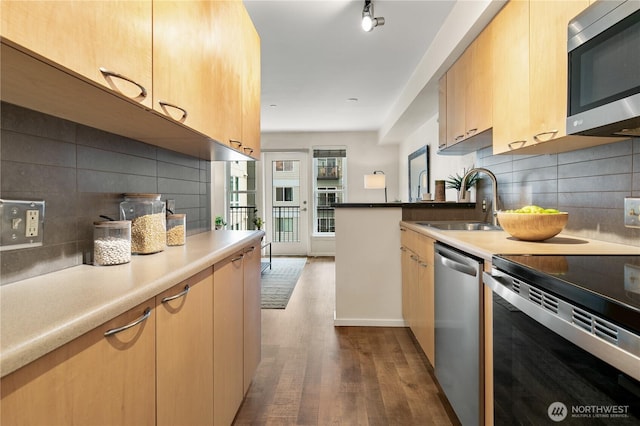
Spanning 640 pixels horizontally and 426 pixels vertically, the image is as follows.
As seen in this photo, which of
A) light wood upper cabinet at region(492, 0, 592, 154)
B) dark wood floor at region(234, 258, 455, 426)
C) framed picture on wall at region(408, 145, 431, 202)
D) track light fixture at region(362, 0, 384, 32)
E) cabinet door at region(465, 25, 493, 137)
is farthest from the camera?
framed picture on wall at region(408, 145, 431, 202)

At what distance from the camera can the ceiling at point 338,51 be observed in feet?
8.20

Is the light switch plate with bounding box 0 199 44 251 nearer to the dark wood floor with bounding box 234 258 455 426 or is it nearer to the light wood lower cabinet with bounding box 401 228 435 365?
the dark wood floor with bounding box 234 258 455 426

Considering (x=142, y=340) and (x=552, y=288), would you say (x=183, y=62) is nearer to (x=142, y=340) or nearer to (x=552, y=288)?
(x=142, y=340)

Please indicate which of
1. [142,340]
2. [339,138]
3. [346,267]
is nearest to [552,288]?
[142,340]

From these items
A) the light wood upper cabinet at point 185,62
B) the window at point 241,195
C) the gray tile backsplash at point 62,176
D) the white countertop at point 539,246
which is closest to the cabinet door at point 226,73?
the light wood upper cabinet at point 185,62

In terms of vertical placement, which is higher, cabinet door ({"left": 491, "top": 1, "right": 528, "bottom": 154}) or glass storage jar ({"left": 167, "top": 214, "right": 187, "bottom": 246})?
cabinet door ({"left": 491, "top": 1, "right": 528, "bottom": 154})

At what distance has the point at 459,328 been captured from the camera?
157 cm

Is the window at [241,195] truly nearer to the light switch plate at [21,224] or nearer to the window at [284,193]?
the window at [284,193]

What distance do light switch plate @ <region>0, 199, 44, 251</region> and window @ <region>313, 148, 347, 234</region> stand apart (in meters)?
6.05

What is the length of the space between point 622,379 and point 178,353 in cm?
108

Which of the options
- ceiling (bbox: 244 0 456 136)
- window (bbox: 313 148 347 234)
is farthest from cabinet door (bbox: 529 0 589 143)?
window (bbox: 313 148 347 234)

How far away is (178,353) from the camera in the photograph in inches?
40.4

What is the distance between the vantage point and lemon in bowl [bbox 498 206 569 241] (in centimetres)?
150

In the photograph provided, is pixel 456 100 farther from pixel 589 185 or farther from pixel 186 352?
pixel 186 352
